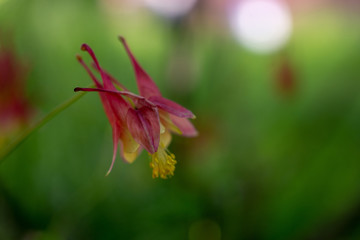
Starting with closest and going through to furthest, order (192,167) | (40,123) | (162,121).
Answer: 1. (40,123)
2. (162,121)
3. (192,167)

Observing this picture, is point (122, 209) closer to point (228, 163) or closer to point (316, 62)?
point (228, 163)

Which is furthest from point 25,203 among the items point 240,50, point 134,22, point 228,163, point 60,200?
point 134,22

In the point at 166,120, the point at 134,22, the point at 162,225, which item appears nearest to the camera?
the point at 166,120

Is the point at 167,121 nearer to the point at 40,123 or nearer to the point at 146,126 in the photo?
the point at 146,126

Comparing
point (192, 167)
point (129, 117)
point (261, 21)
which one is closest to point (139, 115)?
Answer: point (129, 117)

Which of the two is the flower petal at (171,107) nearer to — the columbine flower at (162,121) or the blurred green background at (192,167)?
the columbine flower at (162,121)

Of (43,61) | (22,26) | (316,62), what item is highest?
(22,26)
